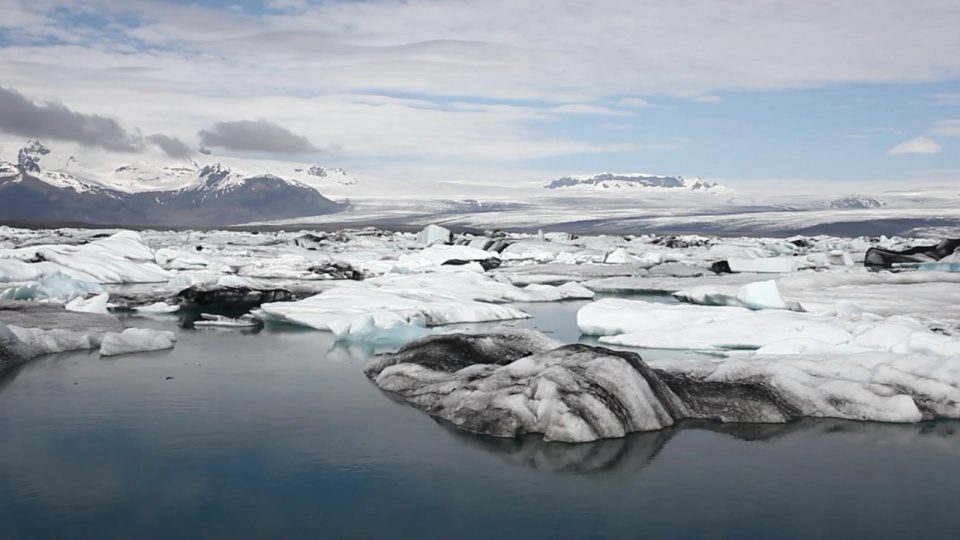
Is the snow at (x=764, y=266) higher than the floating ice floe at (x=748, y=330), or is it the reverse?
the floating ice floe at (x=748, y=330)

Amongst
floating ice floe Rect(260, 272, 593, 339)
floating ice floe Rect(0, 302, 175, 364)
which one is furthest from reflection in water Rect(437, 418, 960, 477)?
floating ice floe Rect(260, 272, 593, 339)

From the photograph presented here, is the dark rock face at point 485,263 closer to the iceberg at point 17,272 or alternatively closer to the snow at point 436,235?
the snow at point 436,235

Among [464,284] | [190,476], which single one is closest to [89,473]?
[190,476]

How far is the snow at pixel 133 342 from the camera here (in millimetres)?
11297

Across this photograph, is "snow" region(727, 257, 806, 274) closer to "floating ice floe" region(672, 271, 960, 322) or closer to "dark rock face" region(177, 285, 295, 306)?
"floating ice floe" region(672, 271, 960, 322)

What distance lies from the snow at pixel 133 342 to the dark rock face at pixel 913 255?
24.6m

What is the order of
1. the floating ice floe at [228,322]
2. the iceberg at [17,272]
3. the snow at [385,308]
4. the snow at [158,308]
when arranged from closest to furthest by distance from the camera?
the snow at [385,308] → the floating ice floe at [228,322] → the snow at [158,308] → the iceberg at [17,272]

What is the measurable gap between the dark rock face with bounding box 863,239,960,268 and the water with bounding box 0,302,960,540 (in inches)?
934

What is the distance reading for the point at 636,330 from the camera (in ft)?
42.4

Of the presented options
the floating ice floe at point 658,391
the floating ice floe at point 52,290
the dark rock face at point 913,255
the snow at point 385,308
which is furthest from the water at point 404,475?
the dark rock face at point 913,255

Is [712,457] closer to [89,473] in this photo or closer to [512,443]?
[512,443]

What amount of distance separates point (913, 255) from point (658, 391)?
25.8m

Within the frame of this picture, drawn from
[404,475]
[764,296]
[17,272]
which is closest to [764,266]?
[764,296]

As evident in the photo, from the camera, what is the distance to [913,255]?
30.3 metres
